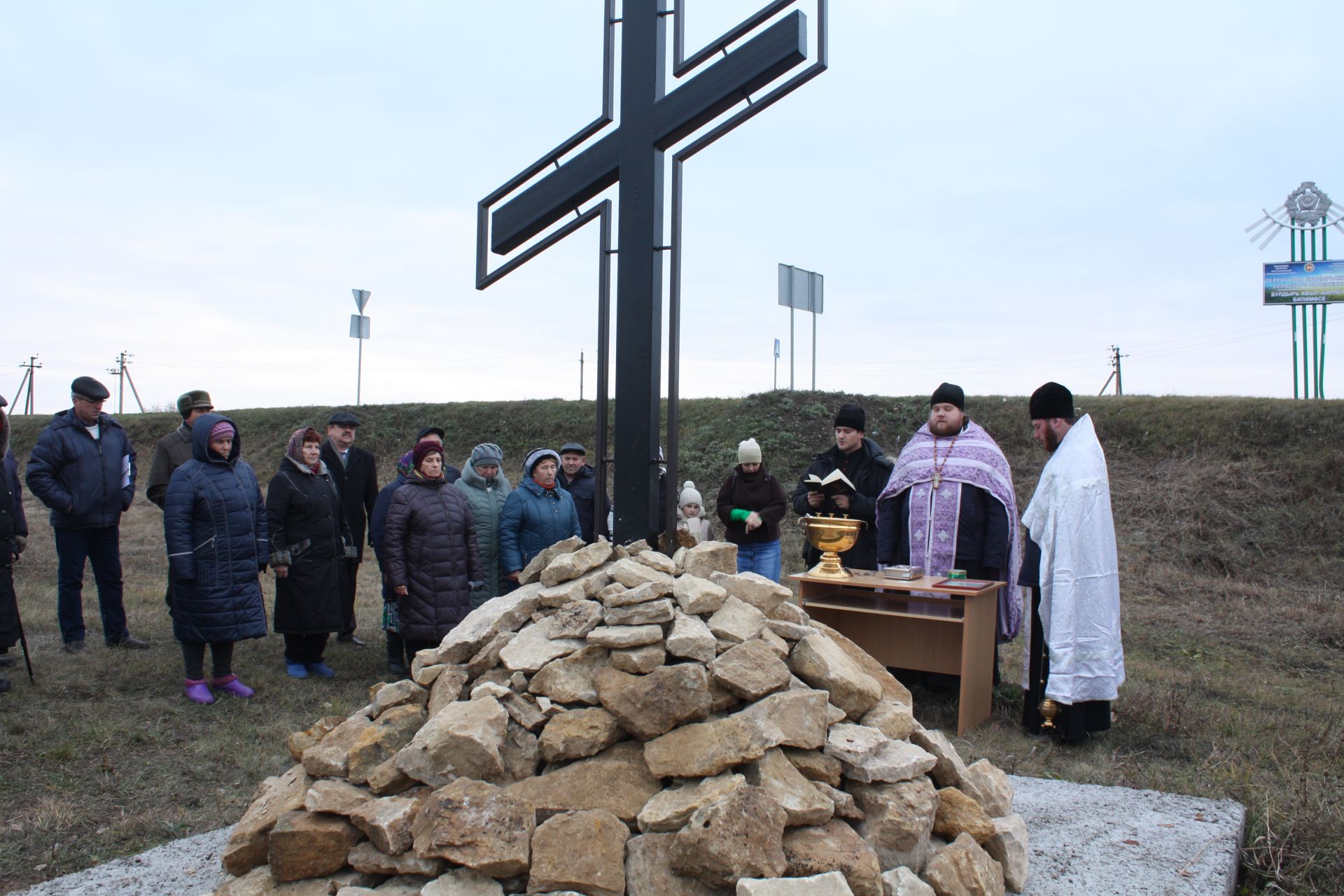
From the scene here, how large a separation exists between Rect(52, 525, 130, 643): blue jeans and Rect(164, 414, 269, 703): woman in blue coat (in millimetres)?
1382

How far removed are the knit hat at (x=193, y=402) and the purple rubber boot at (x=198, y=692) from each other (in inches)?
70.7

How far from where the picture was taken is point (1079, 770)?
4.38m

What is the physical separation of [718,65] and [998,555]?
3.68 m

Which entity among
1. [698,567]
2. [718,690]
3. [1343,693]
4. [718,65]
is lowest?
[1343,693]

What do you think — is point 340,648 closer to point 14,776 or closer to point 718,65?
point 14,776

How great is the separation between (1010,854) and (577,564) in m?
1.64

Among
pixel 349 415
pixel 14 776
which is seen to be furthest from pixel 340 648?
pixel 14 776

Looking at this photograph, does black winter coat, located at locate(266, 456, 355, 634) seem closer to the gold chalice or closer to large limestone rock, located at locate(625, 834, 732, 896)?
the gold chalice

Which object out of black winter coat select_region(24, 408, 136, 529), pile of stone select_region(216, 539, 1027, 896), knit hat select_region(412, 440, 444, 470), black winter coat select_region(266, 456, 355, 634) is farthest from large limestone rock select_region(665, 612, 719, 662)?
black winter coat select_region(24, 408, 136, 529)

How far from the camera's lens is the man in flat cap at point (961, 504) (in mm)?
5809

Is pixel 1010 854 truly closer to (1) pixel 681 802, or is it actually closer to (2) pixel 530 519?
(1) pixel 681 802

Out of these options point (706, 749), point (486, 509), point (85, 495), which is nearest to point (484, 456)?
point (486, 509)

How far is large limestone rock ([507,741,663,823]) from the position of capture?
2615 millimetres

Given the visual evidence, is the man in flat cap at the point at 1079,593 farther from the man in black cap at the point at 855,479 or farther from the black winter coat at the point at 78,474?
the black winter coat at the point at 78,474
